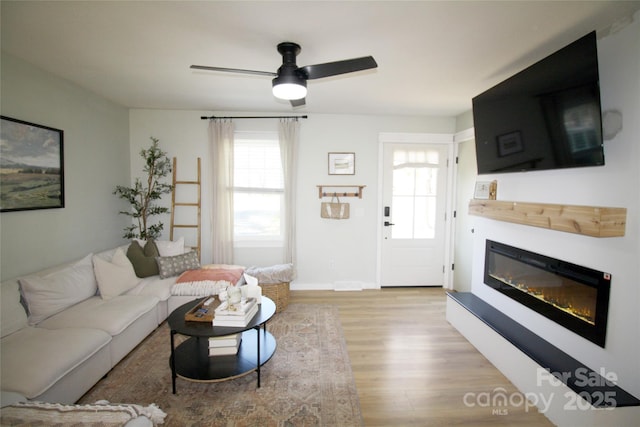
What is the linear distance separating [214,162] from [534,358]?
13.1 feet

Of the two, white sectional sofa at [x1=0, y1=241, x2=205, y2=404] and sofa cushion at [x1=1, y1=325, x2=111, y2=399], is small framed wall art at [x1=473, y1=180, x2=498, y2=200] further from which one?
sofa cushion at [x1=1, y1=325, x2=111, y2=399]

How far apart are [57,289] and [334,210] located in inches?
121

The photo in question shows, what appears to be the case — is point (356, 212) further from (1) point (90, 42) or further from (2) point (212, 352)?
(1) point (90, 42)

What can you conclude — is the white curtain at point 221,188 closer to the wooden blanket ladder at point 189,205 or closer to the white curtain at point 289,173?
the wooden blanket ladder at point 189,205

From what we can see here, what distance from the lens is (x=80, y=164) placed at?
320cm

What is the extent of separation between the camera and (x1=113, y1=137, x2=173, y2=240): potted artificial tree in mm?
3834

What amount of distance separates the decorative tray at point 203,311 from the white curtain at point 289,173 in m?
1.68

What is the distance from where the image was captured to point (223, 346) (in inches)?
91.0

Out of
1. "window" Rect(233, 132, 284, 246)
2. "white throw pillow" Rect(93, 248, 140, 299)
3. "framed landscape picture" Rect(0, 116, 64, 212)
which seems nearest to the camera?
"framed landscape picture" Rect(0, 116, 64, 212)

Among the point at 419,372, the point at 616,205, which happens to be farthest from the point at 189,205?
the point at 616,205

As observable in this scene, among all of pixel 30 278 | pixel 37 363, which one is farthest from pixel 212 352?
pixel 30 278

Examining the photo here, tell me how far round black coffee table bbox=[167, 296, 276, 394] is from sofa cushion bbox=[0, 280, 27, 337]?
3.37 ft

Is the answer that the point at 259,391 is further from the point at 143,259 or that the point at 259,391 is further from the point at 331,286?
the point at 331,286

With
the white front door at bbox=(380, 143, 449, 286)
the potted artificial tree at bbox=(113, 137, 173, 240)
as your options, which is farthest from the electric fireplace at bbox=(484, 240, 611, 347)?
the potted artificial tree at bbox=(113, 137, 173, 240)
